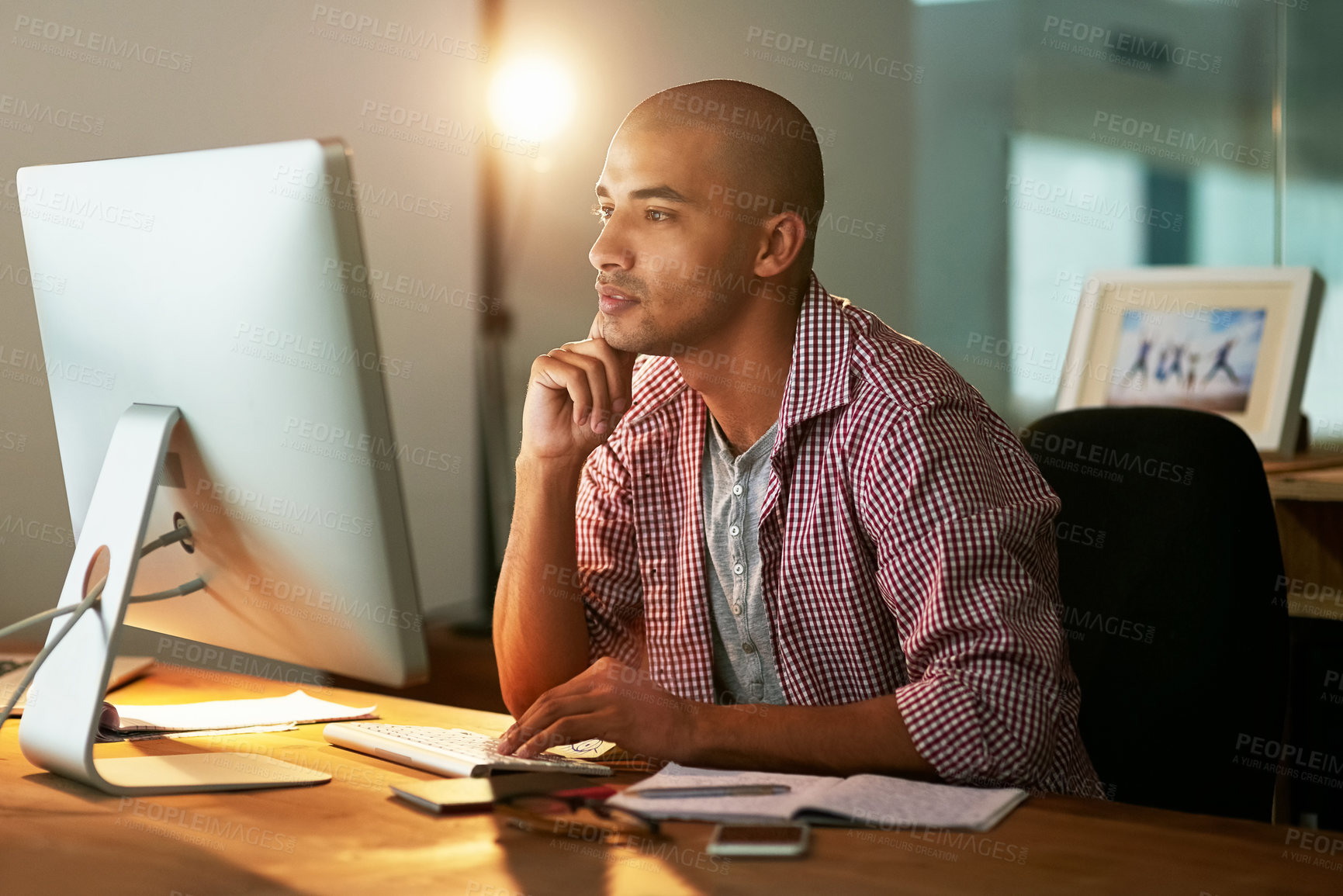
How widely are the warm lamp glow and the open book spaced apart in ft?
7.89

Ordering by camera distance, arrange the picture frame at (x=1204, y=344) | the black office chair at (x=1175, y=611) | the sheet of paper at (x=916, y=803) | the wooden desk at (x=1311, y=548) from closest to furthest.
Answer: the sheet of paper at (x=916, y=803) < the black office chair at (x=1175, y=611) < the wooden desk at (x=1311, y=548) < the picture frame at (x=1204, y=344)

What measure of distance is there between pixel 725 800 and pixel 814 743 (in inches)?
6.8

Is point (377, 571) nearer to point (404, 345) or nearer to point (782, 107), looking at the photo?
point (782, 107)

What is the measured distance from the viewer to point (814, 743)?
1033 millimetres

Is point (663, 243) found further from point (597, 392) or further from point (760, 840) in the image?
point (760, 840)

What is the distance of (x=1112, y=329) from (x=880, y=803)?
1.74m

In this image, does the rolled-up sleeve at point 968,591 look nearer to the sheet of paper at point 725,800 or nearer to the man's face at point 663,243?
the sheet of paper at point 725,800

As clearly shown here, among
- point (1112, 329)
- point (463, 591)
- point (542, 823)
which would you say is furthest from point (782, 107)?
point (463, 591)

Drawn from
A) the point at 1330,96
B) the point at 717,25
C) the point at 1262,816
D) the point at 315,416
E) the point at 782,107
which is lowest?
the point at 1262,816

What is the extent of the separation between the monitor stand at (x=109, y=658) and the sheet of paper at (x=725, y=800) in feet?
0.93

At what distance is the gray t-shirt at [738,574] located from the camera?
4.38 ft

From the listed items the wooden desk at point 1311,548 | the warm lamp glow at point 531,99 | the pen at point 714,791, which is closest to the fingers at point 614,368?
the pen at point 714,791

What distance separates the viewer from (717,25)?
115 inches

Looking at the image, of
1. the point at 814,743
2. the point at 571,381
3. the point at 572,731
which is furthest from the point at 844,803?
the point at 571,381
